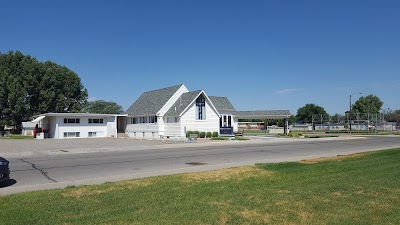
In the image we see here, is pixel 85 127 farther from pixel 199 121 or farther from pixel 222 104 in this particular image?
pixel 222 104

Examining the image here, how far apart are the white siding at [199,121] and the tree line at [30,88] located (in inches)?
1233

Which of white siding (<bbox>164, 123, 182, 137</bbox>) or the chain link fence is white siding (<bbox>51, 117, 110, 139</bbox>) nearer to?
white siding (<bbox>164, 123, 182, 137</bbox>)

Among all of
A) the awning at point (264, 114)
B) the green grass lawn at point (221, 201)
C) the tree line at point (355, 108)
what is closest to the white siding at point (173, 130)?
the awning at point (264, 114)

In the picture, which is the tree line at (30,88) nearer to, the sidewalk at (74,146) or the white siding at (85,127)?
the white siding at (85,127)

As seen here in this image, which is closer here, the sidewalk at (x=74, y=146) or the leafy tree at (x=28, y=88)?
the sidewalk at (x=74, y=146)

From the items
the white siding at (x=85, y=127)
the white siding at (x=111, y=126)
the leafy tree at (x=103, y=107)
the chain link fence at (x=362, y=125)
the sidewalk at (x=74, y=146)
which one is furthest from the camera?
the leafy tree at (x=103, y=107)

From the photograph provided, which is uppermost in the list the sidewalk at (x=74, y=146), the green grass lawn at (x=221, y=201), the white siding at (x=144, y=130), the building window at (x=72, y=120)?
the building window at (x=72, y=120)

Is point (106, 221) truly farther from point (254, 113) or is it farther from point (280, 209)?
point (254, 113)

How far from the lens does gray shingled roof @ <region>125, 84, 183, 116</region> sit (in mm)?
45094

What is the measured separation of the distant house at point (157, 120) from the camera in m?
41.7

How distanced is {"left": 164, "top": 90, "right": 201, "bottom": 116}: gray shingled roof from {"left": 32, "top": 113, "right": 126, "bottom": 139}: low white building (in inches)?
336

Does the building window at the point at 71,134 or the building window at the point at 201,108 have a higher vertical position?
the building window at the point at 201,108

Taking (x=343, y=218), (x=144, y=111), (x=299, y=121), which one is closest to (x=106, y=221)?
(x=343, y=218)

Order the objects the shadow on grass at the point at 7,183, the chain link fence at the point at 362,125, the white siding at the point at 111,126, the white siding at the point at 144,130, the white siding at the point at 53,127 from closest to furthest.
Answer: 1. the shadow on grass at the point at 7,183
2. the white siding at the point at 53,127
3. the white siding at the point at 144,130
4. the white siding at the point at 111,126
5. the chain link fence at the point at 362,125
